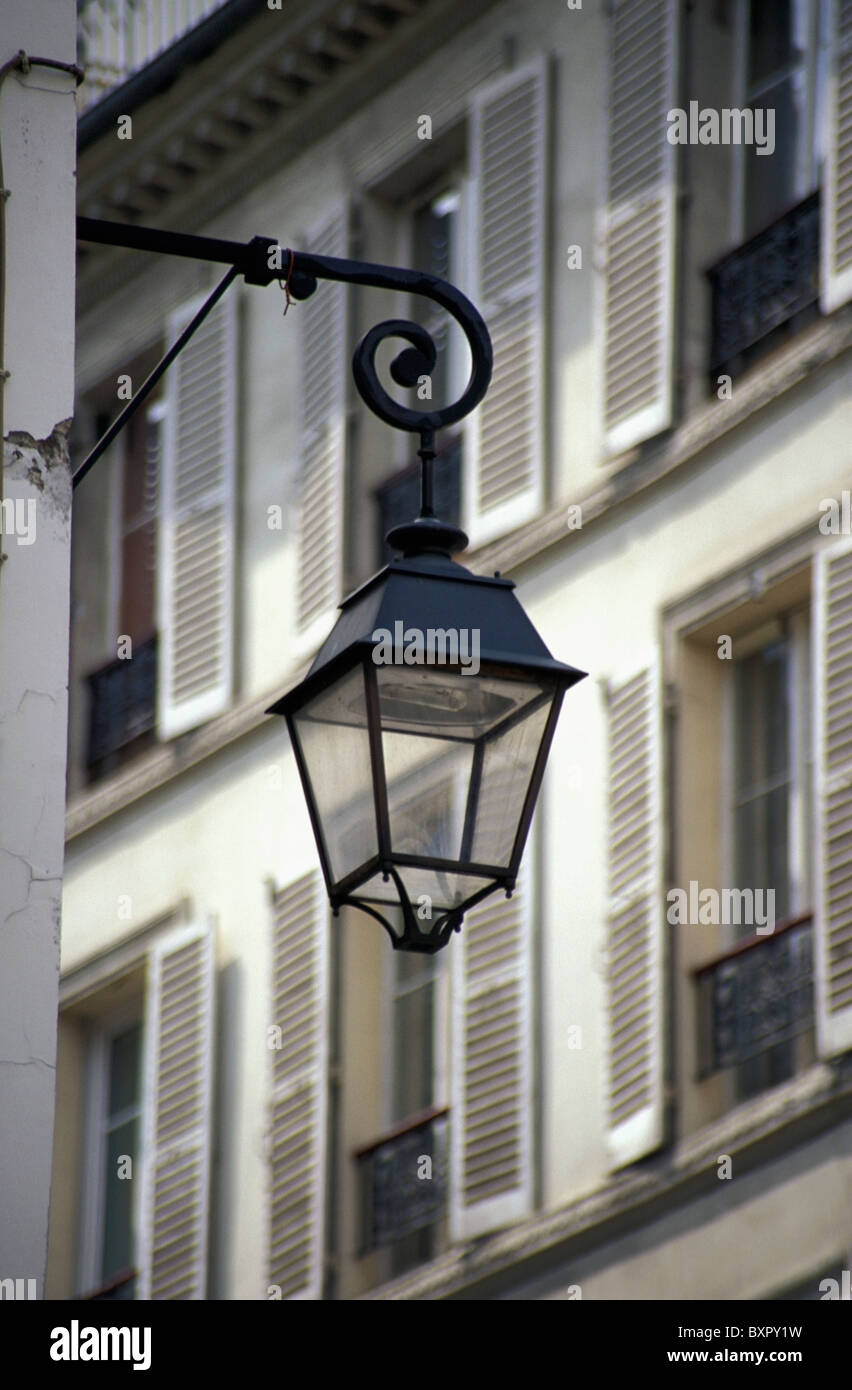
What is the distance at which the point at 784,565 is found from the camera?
1269cm

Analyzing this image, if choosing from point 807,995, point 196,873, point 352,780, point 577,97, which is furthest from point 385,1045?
point 352,780

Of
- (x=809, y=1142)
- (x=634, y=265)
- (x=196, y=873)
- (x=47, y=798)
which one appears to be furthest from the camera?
(x=196, y=873)

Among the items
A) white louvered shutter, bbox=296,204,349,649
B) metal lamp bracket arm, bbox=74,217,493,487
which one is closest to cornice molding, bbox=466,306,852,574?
white louvered shutter, bbox=296,204,349,649

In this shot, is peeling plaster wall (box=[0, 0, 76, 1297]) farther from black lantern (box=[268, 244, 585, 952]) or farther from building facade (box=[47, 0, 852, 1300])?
building facade (box=[47, 0, 852, 1300])

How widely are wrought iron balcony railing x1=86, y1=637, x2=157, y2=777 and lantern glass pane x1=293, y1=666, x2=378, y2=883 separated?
32.6 ft

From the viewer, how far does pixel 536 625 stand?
1416cm

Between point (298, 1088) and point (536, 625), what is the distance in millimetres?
2186

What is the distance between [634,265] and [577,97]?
0.99 meters

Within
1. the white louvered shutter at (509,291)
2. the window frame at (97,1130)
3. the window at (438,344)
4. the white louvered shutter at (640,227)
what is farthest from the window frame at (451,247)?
the window frame at (97,1130)

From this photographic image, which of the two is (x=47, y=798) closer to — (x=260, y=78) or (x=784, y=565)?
(x=784, y=565)

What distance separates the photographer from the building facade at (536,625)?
41.3 ft

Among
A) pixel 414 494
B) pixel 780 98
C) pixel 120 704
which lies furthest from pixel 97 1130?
pixel 780 98

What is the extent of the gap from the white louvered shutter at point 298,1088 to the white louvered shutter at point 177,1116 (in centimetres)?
46

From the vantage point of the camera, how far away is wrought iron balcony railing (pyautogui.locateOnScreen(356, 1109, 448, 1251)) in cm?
1377
